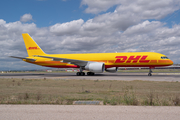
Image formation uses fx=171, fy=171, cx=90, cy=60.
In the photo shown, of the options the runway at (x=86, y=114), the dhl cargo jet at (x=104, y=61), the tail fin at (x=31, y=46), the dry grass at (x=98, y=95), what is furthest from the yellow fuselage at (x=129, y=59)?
the runway at (x=86, y=114)

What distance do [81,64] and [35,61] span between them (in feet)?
39.2

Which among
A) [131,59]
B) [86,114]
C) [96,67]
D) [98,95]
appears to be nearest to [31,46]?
[96,67]

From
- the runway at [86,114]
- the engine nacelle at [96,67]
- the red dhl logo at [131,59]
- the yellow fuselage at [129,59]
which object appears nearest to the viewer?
the runway at [86,114]

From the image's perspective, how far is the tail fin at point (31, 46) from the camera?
40.7 metres

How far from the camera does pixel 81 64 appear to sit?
3425 centimetres

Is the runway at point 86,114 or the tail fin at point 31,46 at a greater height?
the tail fin at point 31,46

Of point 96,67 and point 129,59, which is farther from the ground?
point 129,59

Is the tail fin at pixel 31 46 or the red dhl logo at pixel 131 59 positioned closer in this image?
the red dhl logo at pixel 131 59

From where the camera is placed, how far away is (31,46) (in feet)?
134

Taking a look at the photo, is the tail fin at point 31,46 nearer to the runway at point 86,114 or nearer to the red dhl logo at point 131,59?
the red dhl logo at point 131,59

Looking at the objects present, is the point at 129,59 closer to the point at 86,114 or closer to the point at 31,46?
the point at 31,46

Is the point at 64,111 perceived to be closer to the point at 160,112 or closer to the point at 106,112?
the point at 106,112

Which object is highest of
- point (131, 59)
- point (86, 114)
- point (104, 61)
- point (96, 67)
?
point (131, 59)

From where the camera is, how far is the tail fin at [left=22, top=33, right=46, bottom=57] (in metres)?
40.7
